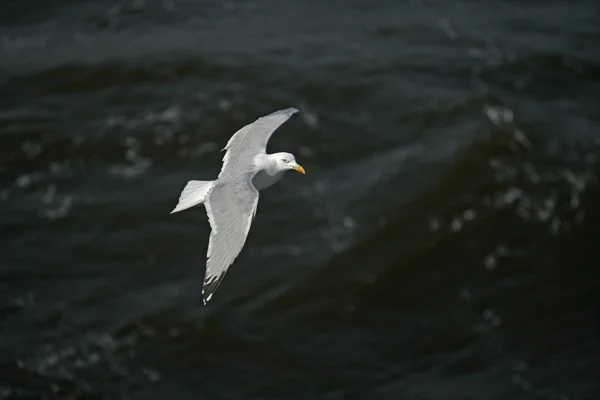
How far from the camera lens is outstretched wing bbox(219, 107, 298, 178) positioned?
7.65 metres

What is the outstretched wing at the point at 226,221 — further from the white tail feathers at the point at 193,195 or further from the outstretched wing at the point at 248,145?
the outstretched wing at the point at 248,145

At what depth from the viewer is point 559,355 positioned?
1084 centimetres

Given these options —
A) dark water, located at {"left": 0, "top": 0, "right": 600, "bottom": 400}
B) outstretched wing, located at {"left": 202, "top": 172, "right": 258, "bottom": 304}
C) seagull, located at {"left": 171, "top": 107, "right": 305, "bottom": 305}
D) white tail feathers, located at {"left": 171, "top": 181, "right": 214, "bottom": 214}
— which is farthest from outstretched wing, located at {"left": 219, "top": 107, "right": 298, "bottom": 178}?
dark water, located at {"left": 0, "top": 0, "right": 600, "bottom": 400}

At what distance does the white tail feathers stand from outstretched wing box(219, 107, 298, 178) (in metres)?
0.25

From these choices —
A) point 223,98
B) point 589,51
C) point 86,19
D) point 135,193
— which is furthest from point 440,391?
point 86,19

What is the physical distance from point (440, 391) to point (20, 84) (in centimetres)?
751

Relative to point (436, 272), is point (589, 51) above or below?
above

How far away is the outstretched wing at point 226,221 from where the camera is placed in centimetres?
612

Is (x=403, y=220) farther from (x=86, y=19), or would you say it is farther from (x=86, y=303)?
(x=86, y=19)

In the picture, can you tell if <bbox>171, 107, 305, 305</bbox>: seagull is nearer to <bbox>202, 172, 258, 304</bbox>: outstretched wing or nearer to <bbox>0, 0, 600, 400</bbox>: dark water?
<bbox>202, 172, 258, 304</bbox>: outstretched wing

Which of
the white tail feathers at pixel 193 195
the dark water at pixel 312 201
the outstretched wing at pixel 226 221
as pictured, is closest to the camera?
the outstretched wing at pixel 226 221

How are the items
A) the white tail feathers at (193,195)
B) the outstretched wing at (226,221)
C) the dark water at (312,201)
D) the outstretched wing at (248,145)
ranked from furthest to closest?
the dark water at (312,201) < the outstretched wing at (248,145) < the white tail feathers at (193,195) < the outstretched wing at (226,221)

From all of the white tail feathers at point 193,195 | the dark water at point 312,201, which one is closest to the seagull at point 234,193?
the white tail feathers at point 193,195

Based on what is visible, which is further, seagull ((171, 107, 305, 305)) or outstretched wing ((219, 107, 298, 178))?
outstretched wing ((219, 107, 298, 178))
